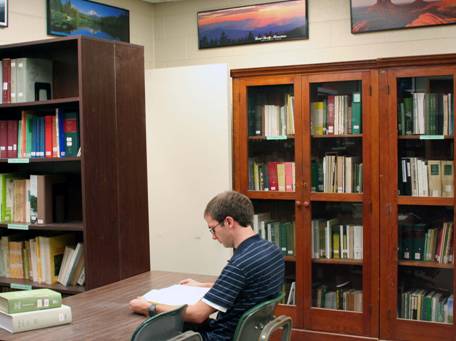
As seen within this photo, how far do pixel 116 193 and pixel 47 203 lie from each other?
16.7 inches

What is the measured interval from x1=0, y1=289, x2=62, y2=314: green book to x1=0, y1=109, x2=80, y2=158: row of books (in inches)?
46.7

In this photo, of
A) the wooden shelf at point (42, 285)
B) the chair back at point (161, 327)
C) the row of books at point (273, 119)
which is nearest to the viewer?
the chair back at point (161, 327)

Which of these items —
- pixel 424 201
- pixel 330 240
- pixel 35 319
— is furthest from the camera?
pixel 330 240

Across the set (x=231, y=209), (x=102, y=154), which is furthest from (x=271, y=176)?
(x=231, y=209)

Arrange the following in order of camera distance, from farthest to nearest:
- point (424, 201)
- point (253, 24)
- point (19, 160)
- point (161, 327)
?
1. point (253, 24)
2. point (424, 201)
3. point (19, 160)
4. point (161, 327)

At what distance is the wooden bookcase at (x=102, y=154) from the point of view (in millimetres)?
3197

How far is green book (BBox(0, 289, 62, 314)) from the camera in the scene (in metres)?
2.24

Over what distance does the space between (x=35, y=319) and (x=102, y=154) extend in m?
1.22

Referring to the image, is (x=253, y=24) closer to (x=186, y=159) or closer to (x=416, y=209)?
(x=186, y=159)

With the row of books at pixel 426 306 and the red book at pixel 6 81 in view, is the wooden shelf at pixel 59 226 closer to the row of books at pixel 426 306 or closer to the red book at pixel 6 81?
the red book at pixel 6 81

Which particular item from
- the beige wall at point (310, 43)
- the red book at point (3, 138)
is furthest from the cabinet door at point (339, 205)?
the red book at point (3, 138)

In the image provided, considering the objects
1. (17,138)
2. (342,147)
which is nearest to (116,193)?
(17,138)

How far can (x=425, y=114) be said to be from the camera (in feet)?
12.7

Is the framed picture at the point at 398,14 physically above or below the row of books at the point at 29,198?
above
